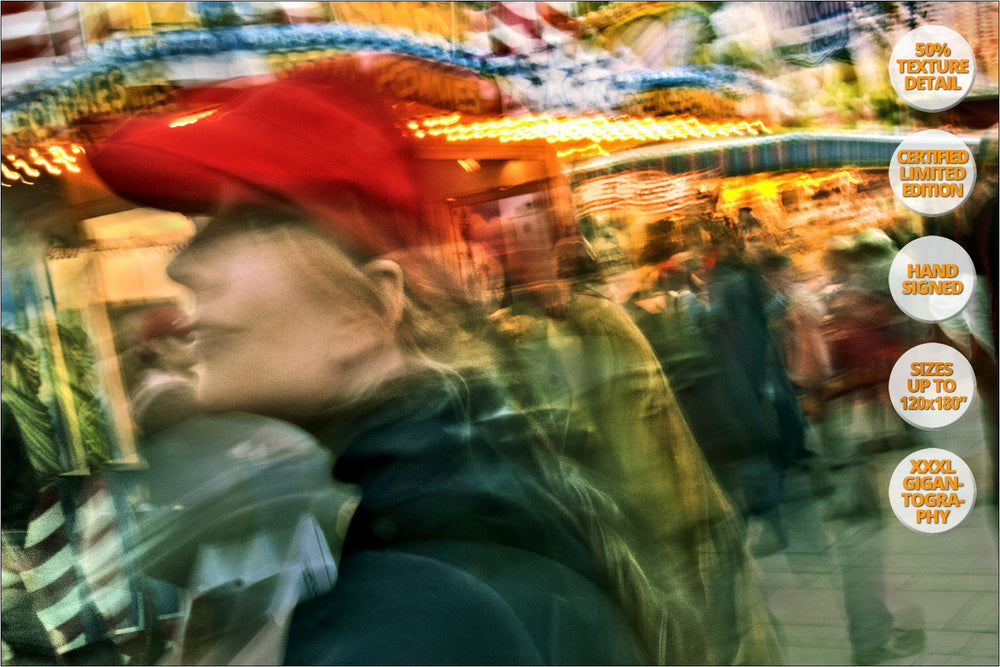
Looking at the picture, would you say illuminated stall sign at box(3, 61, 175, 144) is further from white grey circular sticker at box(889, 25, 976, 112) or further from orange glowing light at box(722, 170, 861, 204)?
white grey circular sticker at box(889, 25, 976, 112)

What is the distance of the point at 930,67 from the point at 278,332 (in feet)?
5.89

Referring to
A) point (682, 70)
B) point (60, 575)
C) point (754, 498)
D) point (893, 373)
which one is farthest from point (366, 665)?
point (682, 70)

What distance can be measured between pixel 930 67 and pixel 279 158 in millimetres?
1671

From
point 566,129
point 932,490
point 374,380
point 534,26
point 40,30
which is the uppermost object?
point 40,30

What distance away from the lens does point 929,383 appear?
255cm

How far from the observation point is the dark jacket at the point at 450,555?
2.45m

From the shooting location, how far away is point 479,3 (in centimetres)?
247

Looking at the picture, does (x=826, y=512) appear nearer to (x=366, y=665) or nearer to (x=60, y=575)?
(x=366, y=665)

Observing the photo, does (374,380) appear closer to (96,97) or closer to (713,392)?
(713,392)

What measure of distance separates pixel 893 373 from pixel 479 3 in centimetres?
143

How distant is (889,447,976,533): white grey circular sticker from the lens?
8.39ft

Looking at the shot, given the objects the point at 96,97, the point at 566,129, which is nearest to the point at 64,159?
the point at 96,97

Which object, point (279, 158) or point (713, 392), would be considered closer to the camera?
point (279, 158)

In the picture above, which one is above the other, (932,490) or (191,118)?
(191,118)
